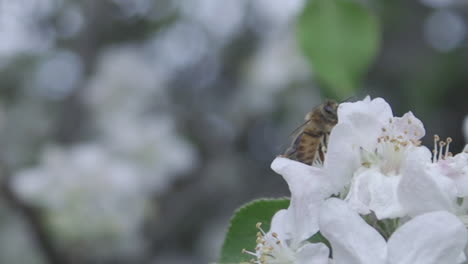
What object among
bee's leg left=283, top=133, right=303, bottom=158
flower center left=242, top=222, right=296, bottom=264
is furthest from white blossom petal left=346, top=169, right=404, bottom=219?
bee's leg left=283, top=133, right=303, bottom=158

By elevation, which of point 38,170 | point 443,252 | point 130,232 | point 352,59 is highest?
point 38,170

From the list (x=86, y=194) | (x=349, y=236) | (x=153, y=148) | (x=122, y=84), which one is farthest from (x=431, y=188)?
(x=122, y=84)

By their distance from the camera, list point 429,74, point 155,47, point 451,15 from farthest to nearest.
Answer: point 155,47
point 451,15
point 429,74

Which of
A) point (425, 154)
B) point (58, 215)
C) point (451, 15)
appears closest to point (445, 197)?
point (425, 154)

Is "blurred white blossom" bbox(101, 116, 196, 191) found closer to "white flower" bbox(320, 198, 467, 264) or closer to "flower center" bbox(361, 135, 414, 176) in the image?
"flower center" bbox(361, 135, 414, 176)

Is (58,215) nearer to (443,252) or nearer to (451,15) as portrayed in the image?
(451,15)

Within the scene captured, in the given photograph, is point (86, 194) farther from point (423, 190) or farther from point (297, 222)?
point (423, 190)
